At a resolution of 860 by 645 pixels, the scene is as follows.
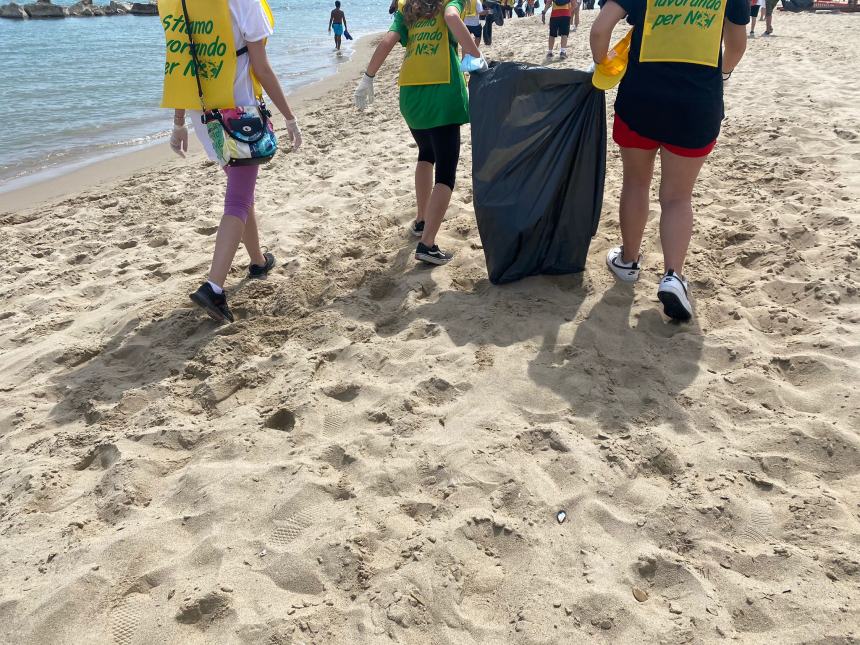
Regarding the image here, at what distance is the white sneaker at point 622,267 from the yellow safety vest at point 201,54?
2045mm

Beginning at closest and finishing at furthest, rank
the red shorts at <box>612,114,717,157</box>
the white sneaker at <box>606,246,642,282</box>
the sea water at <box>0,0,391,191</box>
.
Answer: the red shorts at <box>612,114,717,157</box> → the white sneaker at <box>606,246,642,282</box> → the sea water at <box>0,0,391,191</box>

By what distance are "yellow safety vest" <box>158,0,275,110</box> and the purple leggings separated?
316 mm

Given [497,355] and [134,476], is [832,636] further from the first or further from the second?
[134,476]

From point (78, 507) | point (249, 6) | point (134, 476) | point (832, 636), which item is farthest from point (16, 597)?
point (249, 6)

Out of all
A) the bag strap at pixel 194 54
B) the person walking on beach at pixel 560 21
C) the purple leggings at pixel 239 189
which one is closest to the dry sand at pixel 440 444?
the purple leggings at pixel 239 189

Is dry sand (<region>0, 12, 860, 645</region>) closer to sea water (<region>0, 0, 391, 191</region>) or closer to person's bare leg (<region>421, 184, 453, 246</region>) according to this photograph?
person's bare leg (<region>421, 184, 453, 246</region>)

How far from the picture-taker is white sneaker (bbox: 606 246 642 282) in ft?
10.4

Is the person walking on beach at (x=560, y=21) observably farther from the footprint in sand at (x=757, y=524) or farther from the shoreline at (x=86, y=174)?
the footprint in sand at (x=757, y=524)

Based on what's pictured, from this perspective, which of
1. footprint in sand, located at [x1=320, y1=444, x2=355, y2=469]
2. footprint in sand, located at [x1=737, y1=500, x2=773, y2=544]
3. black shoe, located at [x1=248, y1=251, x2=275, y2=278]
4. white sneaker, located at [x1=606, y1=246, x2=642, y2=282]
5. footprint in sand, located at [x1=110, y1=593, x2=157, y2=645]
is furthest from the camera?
black shoe, located at [x1=248, y1=251, x2=275, y2=278]

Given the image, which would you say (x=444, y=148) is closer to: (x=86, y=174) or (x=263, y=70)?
(x=263, y=70)

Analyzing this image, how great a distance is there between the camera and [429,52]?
3.29 metres

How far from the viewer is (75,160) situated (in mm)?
7117

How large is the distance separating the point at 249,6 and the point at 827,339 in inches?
114

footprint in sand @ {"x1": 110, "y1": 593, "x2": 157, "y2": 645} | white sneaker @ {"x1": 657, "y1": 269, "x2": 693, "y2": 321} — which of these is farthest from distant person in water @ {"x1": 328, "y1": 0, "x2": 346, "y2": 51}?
footprint in sand @ {"x1": 110, "y1": 593, "x2": 157, "y2": 645}
